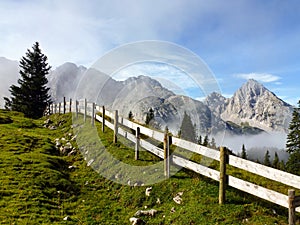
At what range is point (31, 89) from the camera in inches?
2141

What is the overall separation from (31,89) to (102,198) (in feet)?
156

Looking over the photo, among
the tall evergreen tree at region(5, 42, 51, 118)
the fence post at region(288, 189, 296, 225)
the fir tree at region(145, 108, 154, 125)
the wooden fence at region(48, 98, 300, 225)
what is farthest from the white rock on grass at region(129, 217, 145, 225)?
the tall evergreen tree at region(5, 42, 51, 118)

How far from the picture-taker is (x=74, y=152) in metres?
19.5

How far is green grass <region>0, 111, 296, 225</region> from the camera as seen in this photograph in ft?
31.9

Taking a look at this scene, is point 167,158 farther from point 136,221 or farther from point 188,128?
point 188,128

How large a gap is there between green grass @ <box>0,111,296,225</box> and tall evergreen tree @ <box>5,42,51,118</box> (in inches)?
1561

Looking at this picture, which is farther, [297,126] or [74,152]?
[297,126]

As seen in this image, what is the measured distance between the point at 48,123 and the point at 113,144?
18.6 meters

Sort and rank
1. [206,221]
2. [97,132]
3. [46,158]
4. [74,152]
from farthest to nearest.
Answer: [97,132] → [74,152] → [46,158] → [206,221]

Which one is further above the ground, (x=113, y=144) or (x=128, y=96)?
(x=128, y=96)

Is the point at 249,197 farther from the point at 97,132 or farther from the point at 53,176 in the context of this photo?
the point at 97,132

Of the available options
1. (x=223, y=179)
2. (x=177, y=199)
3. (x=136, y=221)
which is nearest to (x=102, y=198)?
(x=136, y=221)

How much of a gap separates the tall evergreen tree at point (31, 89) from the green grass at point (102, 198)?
39.6 m

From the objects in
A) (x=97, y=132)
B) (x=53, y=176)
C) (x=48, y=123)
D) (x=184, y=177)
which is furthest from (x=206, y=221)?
(x=48, y=123)
